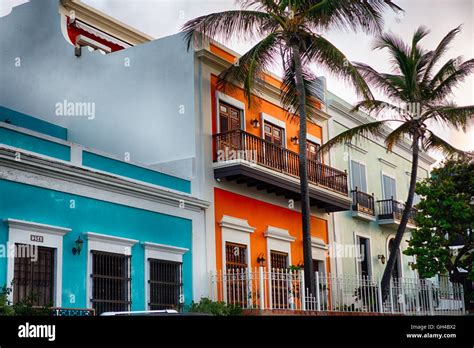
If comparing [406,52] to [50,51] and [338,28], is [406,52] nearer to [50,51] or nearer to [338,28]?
[338,28]

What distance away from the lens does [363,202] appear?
2375 cm

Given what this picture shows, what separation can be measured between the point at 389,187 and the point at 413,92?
287 inches

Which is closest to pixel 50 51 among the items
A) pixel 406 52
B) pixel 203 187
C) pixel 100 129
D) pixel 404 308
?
pixel 100 129

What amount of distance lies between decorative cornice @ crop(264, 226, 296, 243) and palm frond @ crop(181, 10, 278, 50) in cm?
501

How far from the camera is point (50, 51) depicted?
19.2m

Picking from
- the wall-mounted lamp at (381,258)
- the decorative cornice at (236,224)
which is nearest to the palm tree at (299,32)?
the decorative cornice at (236,224)

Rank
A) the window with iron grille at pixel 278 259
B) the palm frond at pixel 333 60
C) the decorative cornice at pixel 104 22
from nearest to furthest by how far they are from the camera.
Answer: the palm frond at pixel 333 60
the window with iron grille at pixel 278 259
the decorative cornice at pixel 104 22

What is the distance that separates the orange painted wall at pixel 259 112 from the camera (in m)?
17.7

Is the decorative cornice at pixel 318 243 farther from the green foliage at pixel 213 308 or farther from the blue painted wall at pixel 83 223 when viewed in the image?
the green foliage at pixel 213 308

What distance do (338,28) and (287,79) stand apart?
217 cm

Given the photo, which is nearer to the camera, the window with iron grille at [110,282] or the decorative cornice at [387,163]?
the window with iron grille at [110,282]

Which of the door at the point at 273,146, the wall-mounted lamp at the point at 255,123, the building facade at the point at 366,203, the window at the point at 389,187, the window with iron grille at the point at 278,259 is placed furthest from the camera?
the window at the point at 389,187

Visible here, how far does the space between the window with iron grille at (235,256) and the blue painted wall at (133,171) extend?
1867 millimetres
